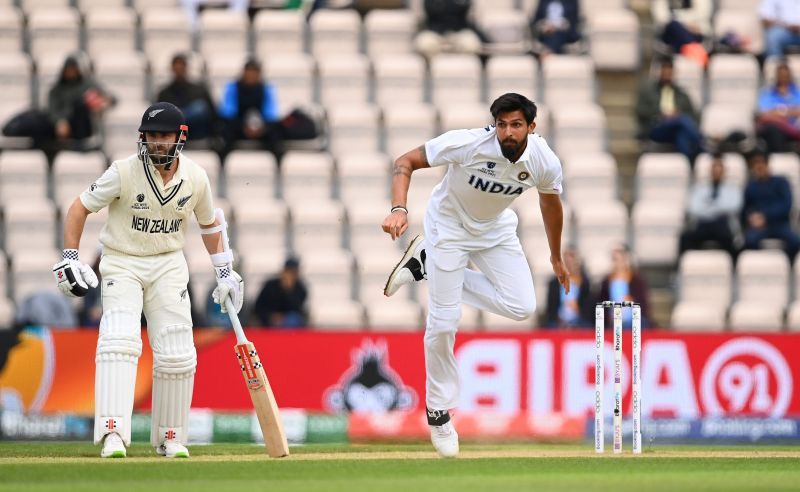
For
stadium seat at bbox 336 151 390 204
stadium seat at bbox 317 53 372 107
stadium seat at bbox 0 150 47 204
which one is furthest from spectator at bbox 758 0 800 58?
stadium seat at bbox 0 150 47 204

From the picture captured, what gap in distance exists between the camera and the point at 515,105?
7.31 meters

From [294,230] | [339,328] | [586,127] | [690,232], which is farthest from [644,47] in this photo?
[339,328]

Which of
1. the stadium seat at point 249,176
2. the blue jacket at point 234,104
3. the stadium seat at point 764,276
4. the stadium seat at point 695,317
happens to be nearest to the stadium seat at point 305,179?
the stadium seat at point 249,176

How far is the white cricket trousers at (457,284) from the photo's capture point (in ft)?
25.3

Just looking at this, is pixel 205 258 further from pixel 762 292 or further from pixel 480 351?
pixel 762 292

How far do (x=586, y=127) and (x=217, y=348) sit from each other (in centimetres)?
401

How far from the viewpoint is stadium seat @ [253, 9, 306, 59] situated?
13648mm

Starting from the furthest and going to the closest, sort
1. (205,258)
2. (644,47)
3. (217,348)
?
(644,47), (205,258), (217,348)

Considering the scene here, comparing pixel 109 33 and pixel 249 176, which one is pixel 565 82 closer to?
pixel 249 176

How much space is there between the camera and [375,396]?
429 inches

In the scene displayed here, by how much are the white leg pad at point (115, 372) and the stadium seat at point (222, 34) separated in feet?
21.2

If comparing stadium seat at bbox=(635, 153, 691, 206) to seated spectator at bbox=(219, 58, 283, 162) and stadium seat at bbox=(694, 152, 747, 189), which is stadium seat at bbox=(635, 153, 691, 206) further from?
seated spectator at bbox=(219, 58, 283, 162)

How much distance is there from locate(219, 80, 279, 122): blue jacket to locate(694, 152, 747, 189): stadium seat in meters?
3.52

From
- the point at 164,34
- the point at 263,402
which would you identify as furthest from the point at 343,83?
the point at 263,402
